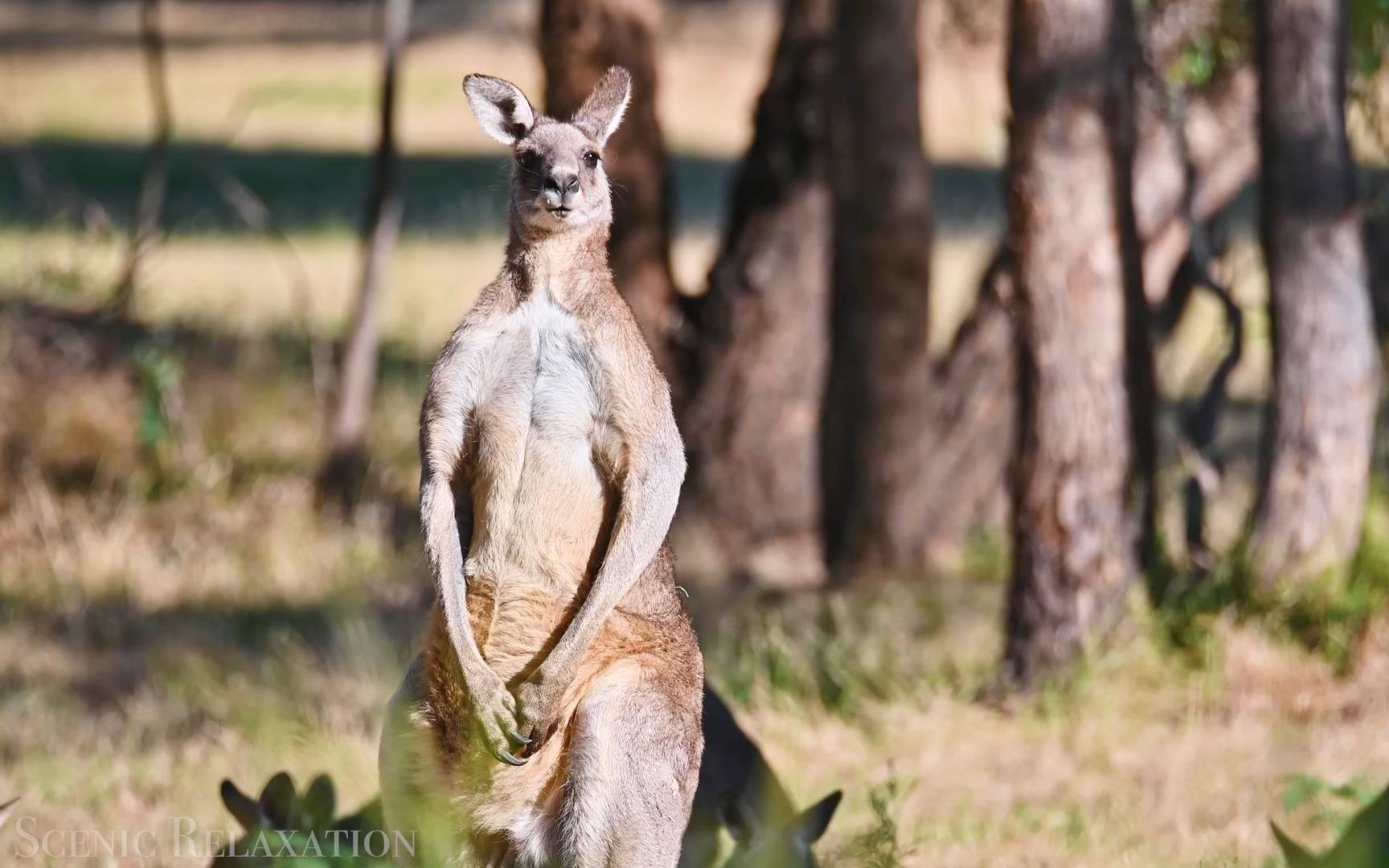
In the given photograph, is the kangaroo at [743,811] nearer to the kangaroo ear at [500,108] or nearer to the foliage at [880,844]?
the foliage at [880,844]

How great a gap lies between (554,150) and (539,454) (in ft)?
2.03

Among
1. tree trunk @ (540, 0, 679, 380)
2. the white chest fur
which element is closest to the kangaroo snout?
the white chest fur

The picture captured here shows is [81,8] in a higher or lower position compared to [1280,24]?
lower

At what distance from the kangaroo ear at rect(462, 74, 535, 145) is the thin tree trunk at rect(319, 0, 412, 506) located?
16.2 ft

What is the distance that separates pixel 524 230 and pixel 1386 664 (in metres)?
3.77

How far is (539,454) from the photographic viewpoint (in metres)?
3.83

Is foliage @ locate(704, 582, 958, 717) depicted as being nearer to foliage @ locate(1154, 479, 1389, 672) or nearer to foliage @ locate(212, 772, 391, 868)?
foliage @ locate(1154, 479, 1389, 672)

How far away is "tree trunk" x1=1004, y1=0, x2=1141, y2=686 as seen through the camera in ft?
20.3

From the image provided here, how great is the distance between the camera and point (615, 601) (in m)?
3.79

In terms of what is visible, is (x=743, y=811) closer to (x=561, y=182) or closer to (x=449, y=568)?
(x=449, y=568)

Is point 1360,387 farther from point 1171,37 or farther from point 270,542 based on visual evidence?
point 270,542

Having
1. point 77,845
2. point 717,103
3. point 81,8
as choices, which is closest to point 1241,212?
point 717,103

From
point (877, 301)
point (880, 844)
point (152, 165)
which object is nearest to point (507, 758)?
point (880, 844)

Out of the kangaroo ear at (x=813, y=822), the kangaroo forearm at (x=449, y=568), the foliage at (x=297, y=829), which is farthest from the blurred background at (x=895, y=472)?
the kangaroo forearm at (x=449, y=568)
